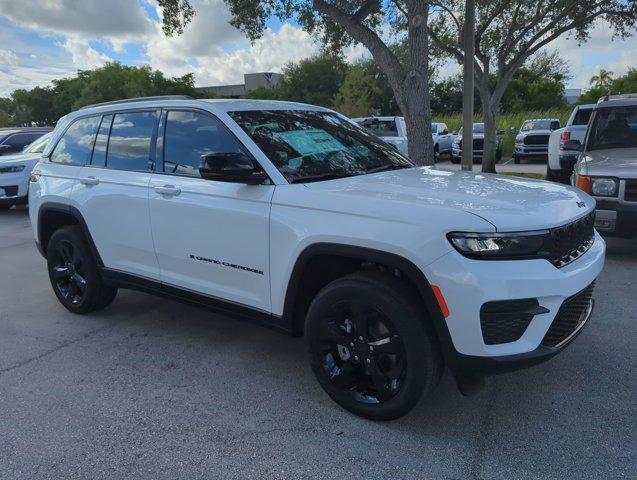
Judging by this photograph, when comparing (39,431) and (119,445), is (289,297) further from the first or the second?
(39,431)

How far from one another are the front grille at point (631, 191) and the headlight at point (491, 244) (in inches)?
147

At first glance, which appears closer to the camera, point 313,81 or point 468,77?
point 468,77

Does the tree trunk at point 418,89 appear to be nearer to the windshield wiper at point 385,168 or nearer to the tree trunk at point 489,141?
the windshield wiper at point 385,168

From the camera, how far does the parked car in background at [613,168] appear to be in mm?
Result: 5449

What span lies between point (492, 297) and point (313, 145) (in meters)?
1.69

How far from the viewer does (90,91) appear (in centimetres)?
6269

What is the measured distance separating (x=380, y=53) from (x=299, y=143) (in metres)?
6.10

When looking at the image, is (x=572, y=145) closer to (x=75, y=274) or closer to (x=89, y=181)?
(x=89, y=181)

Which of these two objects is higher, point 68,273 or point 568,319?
point 568,319

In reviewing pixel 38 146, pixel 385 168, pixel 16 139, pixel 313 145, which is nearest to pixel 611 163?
pixel 385 168

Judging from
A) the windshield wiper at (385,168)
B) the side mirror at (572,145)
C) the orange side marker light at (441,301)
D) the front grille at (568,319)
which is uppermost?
the side mirror at (572,145)

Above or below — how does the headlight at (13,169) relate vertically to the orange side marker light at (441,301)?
above

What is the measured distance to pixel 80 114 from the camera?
15.6 ft

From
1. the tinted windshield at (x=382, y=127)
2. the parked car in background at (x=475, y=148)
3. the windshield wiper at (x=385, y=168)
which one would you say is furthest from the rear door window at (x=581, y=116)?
the windshield wiper at (x=385, y=168)
